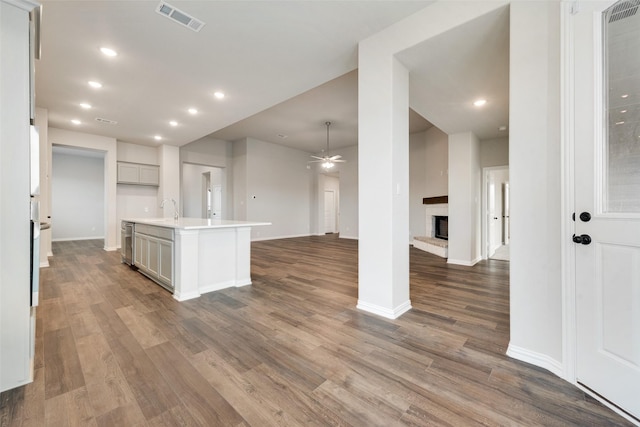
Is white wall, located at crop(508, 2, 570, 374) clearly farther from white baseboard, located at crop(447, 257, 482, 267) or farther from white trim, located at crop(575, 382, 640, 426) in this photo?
white baseboard, located at crop(447, 257, 482, 267)

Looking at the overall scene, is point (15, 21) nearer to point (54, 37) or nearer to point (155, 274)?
point (54, 37)

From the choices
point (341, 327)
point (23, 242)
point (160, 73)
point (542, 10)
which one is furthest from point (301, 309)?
point (160, 73)

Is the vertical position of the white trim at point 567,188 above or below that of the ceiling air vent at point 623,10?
below

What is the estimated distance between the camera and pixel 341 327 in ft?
7.63

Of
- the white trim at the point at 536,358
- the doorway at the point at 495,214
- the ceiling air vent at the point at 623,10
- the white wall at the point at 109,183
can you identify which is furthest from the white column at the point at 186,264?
the doorway at the point at 495,214

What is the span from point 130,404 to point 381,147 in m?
2.62

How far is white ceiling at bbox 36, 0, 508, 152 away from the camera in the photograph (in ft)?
7.78

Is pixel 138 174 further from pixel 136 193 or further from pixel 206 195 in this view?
pixel 206 195

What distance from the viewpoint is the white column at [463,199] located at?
4.95 m

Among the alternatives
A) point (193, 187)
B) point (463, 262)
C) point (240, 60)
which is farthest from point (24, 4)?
point (193, 187)

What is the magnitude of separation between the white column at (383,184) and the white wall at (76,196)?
32.4ft

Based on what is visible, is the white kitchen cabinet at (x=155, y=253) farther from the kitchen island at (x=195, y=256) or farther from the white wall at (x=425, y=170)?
the white wall at (x=425, y=170)

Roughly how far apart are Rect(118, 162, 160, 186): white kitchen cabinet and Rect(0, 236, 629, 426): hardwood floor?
14.9 feet

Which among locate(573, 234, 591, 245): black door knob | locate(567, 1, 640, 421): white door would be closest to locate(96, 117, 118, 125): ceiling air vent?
locate(567, 1, 640, 421): white door
